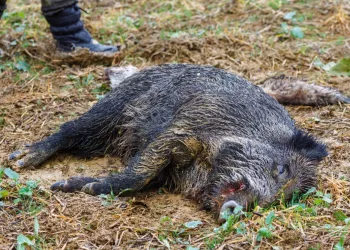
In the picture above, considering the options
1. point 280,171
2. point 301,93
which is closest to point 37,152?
point 280,171

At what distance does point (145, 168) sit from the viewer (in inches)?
191

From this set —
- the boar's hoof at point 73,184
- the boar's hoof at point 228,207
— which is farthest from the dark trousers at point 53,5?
the boar's hoof at point 228,207

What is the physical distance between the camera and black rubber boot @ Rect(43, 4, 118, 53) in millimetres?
7242

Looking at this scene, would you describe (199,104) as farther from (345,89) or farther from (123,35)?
(123,35)

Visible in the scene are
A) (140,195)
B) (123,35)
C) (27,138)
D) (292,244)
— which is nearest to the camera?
(292,244)

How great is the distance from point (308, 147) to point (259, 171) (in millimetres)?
562

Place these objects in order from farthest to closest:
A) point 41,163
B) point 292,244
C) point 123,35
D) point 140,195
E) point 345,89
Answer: point 123,35 → point 345,89 → point 41,163 → point 140,195 → point 292,244

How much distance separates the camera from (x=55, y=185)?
4.81 metres

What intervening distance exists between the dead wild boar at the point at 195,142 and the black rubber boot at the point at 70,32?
1878 mm

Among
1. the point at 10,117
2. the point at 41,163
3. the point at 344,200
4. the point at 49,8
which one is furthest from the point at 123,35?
the point at 344,200

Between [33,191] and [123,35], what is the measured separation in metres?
3.93

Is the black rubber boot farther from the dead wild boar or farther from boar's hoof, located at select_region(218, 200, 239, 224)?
boar's hoof, located at select_region(218, 200, 239, 224)

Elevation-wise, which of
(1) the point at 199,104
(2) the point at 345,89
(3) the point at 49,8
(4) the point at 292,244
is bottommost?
(2) the point at 345,89

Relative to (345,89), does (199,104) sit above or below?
above
